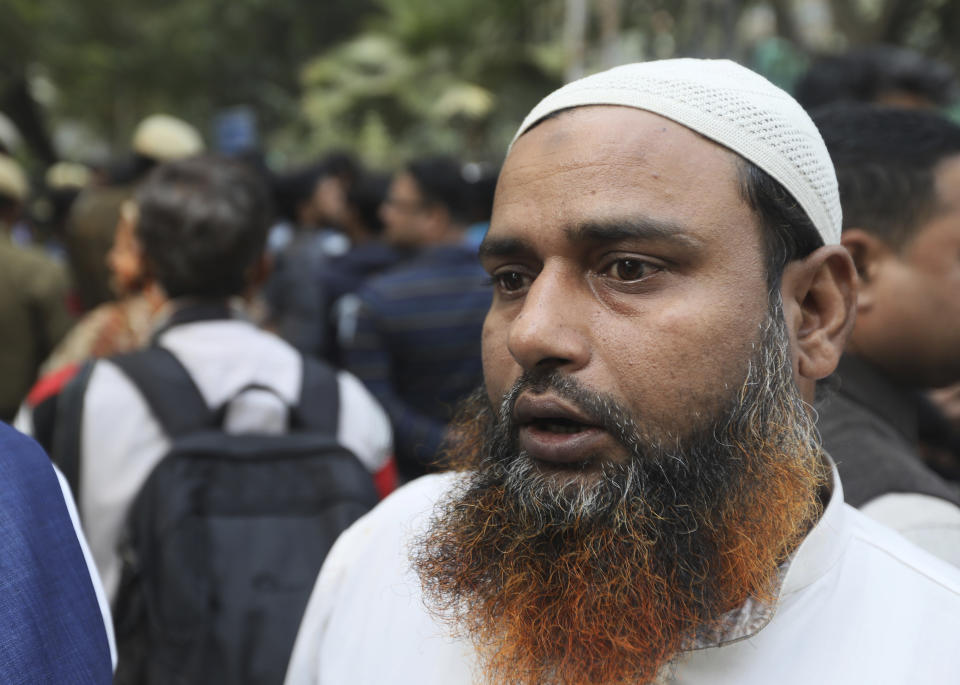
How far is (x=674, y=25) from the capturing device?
456 inches

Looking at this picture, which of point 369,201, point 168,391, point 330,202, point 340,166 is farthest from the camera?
point 340,166

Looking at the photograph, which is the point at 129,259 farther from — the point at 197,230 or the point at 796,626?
the point at 796,626

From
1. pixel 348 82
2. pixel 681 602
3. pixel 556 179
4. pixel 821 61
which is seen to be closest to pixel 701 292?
pixel 556 179

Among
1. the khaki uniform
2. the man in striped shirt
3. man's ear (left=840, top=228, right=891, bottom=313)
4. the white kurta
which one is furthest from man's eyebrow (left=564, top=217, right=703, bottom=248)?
the khaki uniform

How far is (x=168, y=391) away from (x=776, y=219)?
1577mm

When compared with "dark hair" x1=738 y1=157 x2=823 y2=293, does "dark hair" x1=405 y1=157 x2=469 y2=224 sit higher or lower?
lower

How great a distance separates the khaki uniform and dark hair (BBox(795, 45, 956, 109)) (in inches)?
142

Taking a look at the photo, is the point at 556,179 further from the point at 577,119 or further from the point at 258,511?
the point at 258,511

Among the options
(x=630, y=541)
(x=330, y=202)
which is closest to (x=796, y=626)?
(x=630, y=541)

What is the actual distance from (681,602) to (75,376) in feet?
5.39

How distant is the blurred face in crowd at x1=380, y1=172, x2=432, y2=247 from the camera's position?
491 cm

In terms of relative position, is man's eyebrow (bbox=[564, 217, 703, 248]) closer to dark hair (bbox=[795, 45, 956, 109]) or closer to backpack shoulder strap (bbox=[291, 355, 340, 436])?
backpack shoulder strap (bbox=[291, 355, 340, 436])

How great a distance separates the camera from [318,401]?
2.49 metres

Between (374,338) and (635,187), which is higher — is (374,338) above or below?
below
